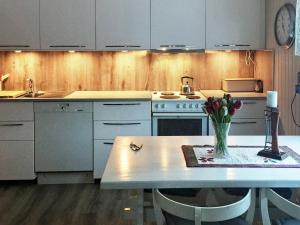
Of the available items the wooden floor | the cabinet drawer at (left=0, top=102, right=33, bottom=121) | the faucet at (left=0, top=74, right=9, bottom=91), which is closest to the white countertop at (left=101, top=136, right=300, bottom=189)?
the wooden floor

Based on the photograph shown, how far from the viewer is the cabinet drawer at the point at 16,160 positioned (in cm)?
438

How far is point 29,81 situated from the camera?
4.88m

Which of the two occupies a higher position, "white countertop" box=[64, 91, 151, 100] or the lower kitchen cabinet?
"white countertop" box=[64, 91, 151, 100]

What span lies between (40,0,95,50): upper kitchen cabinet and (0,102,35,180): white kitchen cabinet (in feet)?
2.41

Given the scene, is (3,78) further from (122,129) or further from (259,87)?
(259,87)

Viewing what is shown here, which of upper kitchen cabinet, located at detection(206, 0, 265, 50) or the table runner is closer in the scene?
the table runner

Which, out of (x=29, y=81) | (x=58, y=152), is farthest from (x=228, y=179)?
(x=29, y=81)

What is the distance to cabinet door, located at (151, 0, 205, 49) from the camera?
452cm

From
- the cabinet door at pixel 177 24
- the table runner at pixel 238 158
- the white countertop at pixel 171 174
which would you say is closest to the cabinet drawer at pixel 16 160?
the cabinet door at pixel 177 24

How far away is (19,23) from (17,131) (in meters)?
1.12

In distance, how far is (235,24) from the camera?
454 cm

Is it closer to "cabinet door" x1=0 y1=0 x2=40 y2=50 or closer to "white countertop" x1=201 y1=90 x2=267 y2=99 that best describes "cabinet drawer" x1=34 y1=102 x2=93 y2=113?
"cabinet door" x1=0 y1=0 x2=40 y2=50

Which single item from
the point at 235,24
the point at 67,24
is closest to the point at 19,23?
the point at 67,24

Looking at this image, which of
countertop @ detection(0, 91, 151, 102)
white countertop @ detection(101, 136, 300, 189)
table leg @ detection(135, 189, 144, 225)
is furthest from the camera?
countertop @ detection(0, 91, 151, 102)
